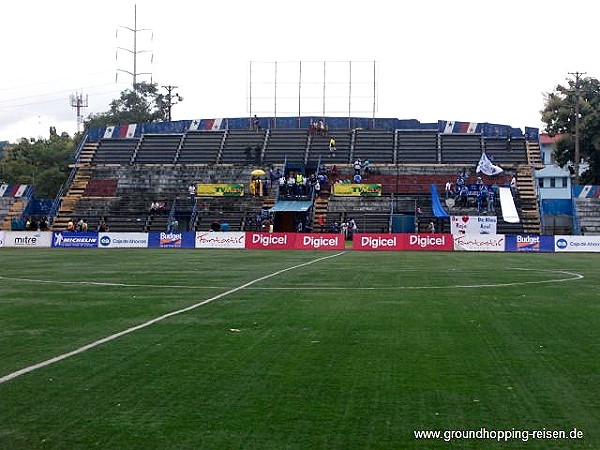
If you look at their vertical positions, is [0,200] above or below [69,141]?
below

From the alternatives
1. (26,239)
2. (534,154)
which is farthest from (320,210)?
(26,239)

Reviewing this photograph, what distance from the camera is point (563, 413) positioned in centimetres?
741

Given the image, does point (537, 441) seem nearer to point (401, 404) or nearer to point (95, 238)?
point (401, 404)

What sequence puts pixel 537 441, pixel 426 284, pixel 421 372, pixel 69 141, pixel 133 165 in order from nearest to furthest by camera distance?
pixel 537 441 < pixel 421 372 < pixel 426 284 < pixel 133 165 < pixel 69 141

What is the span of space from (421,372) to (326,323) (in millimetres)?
4380

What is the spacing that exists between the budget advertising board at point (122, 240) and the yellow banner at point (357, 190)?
60.8ft

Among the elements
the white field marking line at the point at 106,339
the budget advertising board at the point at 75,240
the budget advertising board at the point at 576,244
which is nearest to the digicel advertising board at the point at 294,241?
the budget advertising board at the point at 75,240

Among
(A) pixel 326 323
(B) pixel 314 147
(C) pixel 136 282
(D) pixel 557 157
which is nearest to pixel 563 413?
(A) pixel 326 323

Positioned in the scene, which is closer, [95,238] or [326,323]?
[326,323]

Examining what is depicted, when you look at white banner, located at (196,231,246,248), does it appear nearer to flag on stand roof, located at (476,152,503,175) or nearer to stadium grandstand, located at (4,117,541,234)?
stadium grandstand, located at (4,117,541,234)

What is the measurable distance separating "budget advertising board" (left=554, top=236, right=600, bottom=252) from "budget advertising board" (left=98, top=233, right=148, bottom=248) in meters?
24.8

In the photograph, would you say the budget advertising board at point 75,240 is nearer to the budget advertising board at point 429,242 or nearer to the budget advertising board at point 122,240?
the budget advertising board at point 122,240

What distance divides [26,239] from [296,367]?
44350 mm

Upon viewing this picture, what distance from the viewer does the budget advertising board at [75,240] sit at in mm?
49719
